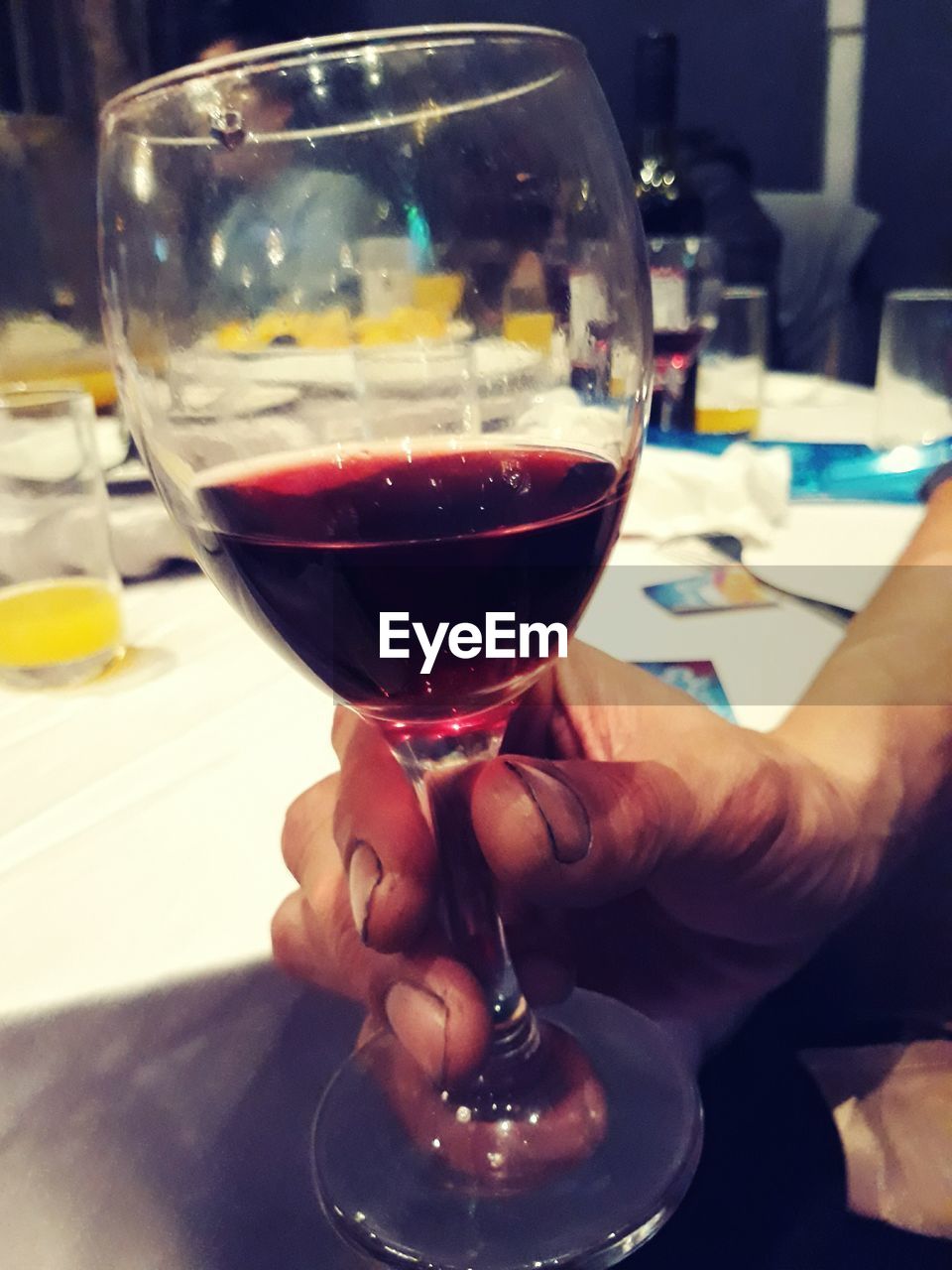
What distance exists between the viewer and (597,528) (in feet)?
1.15

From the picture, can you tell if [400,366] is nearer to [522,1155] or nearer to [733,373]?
[522,1155]

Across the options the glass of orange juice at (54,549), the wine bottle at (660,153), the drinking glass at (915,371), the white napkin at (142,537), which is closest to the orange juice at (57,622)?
the glass of orange juice at (54,549)

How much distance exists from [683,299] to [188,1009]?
0.96 m

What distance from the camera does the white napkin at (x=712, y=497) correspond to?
0.87m

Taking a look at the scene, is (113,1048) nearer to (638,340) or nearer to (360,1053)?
(360,1053)

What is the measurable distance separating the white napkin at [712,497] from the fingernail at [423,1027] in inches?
22.9

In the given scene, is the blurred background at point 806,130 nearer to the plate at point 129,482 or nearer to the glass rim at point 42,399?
the plate at point 129,482

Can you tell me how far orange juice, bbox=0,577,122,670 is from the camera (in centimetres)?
66

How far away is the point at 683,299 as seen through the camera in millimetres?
1089

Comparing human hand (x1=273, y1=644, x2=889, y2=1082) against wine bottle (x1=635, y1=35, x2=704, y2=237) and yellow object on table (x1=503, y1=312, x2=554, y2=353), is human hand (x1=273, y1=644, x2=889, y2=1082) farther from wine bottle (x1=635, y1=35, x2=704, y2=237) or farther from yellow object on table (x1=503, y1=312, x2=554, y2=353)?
wine bottle (x1=635, y1=35, x2=704, y2=237)

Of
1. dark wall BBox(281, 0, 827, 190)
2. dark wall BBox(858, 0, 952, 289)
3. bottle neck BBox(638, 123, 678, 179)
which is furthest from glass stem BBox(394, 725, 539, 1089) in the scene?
dark wall BBox(858, 0, 952, 289)

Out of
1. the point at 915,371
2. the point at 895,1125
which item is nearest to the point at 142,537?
the point at 895,1125

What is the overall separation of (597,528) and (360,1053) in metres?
0.26

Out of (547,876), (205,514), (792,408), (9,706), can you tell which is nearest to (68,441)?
(9,706)
